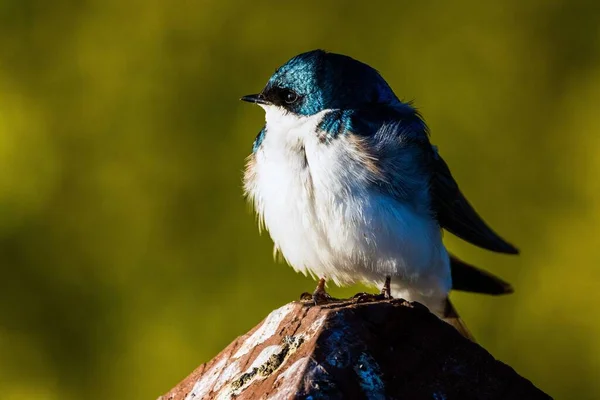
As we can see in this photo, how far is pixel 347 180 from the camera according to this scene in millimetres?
2422

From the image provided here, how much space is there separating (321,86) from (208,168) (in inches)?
41.7

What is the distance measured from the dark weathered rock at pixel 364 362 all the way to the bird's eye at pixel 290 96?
822 millimetres

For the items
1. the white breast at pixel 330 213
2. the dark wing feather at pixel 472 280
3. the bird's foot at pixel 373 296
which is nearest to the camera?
the bird's foot at pixel 373 296

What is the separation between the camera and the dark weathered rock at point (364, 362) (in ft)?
5.50

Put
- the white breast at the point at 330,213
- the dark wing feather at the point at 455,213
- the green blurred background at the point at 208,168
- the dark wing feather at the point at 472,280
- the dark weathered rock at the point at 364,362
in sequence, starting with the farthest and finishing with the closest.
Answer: the green blurred background at the point at 208,168 → the dark wing feather at the point at 472,280 → the dark wing feather at the point at 455,213 → the white breast at the point at 330,213 → the dark weathered rock at the point at 364,362

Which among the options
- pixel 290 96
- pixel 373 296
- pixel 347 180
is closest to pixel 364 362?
pixel 373 296

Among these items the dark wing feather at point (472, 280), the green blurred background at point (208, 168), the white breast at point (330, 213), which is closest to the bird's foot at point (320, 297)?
the white breast at point (330, 213)

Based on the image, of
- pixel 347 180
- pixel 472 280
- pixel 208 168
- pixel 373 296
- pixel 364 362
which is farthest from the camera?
pixel 208 168

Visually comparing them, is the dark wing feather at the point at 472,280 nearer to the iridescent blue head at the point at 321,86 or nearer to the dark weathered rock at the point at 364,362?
the iridescent blue head at the point at 321,86

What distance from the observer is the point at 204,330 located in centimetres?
346

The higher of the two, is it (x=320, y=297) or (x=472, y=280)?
(x=320, y=297)

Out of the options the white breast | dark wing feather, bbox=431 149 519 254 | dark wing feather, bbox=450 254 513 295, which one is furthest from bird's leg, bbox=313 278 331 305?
dark wing feather, bbox=450 254 513 295

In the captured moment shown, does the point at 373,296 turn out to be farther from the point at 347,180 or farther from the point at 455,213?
the point at 455,213

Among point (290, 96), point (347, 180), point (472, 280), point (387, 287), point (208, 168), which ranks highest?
point (290, 96)
